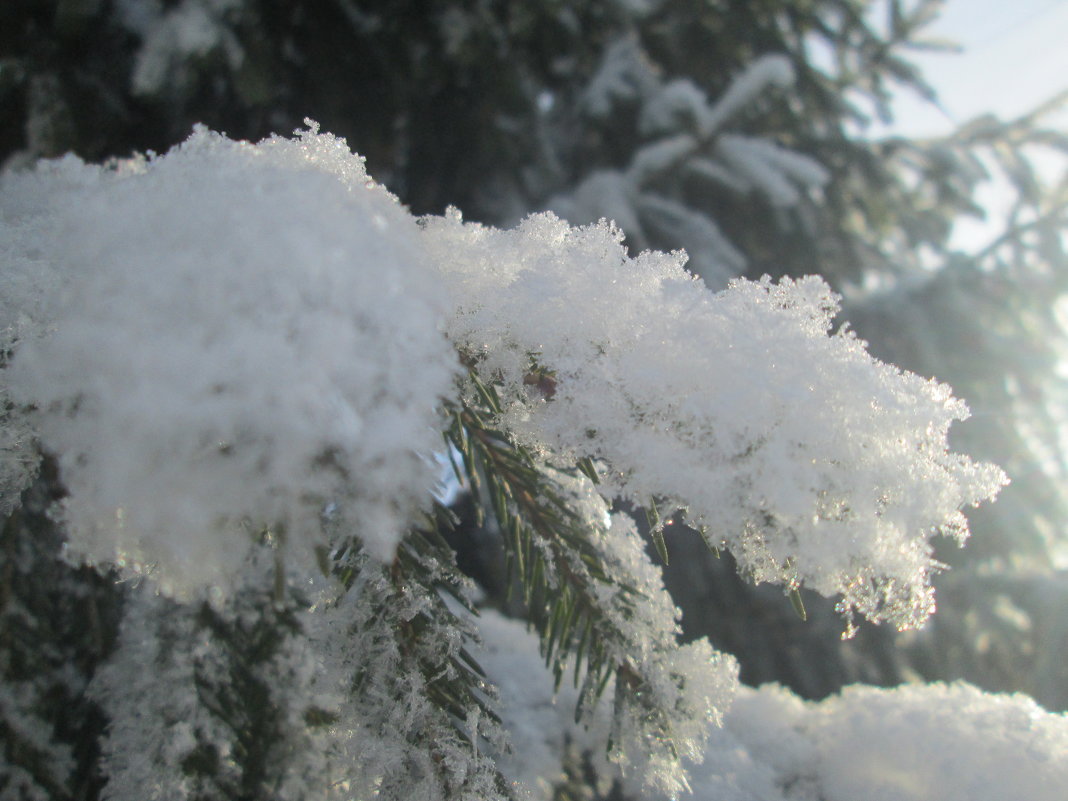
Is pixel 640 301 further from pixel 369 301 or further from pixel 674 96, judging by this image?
pixel 674 96

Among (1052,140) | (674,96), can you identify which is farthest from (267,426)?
(1052,140)

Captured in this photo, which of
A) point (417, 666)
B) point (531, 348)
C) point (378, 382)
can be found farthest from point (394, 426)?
point (417, 666)

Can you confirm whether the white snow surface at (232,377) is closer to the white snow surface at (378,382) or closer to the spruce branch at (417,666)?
the white snow surface at (378,382)

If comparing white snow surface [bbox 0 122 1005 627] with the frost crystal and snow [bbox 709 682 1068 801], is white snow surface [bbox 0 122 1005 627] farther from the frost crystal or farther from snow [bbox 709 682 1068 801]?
snow [bbox 709 682 1068 801]

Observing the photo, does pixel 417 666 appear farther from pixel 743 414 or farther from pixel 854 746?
pixel 854 746

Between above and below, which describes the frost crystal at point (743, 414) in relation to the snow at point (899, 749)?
above

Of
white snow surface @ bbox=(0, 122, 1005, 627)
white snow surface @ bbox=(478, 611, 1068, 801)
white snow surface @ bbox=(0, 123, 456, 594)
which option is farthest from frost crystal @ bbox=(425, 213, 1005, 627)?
white snow surface @ bbox=(478, 611, 1068, 801)

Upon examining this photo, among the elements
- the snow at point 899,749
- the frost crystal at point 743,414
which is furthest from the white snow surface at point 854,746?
the frost crystal at point 743,414
